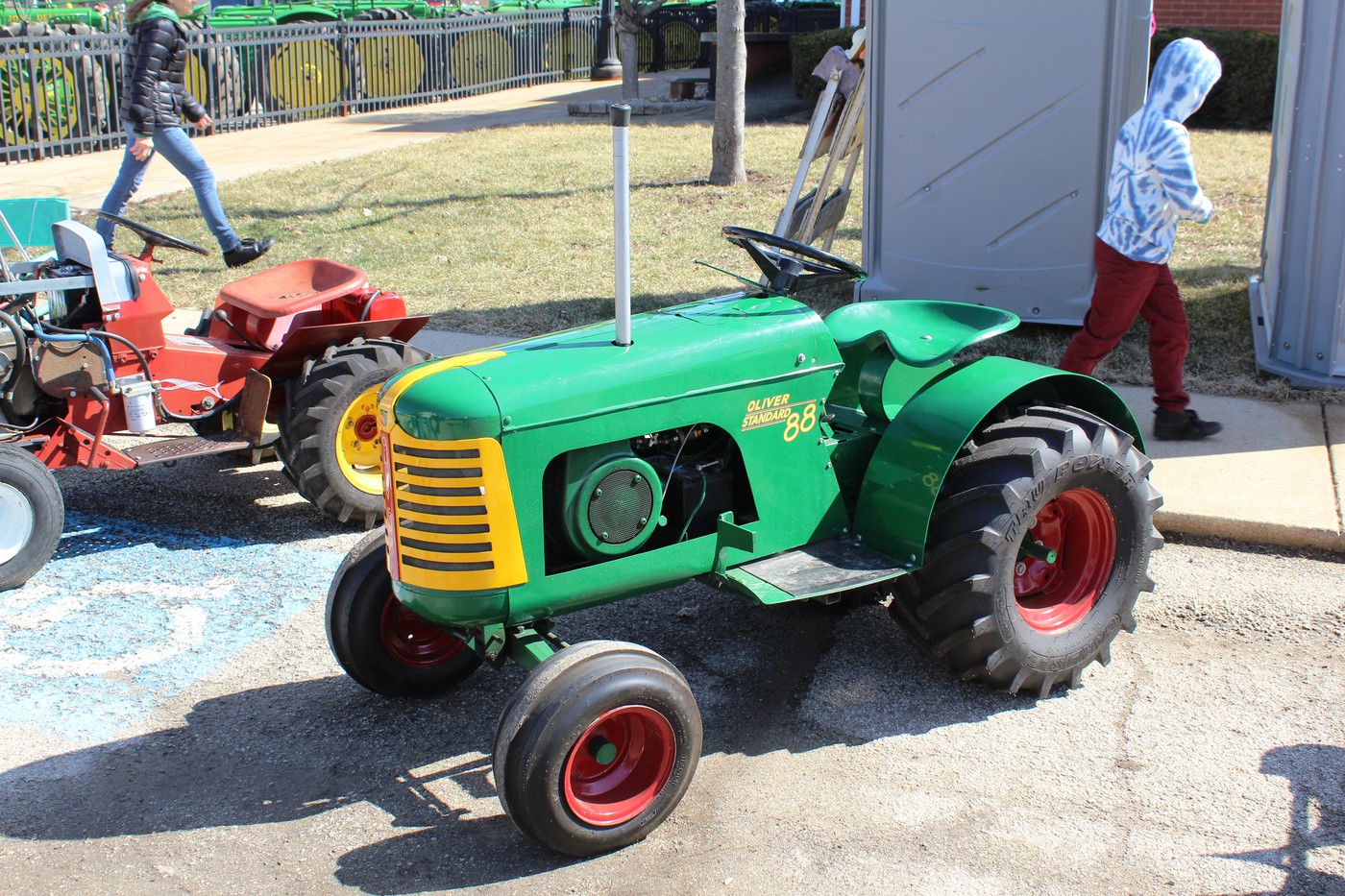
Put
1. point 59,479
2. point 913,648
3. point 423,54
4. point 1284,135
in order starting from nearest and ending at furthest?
point 913,648 → point 59,479 → point 1284,135 → point 423,54

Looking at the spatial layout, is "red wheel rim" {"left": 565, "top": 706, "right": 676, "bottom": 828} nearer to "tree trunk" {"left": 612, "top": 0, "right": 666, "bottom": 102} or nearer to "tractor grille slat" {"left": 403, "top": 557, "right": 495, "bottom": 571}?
"tractor grille slat" {"left": 403, "top": 557, "right": 495, "bottom": 571}

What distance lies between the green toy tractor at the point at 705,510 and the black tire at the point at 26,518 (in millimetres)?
1614

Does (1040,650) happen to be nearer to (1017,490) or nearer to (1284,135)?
(1017,490)

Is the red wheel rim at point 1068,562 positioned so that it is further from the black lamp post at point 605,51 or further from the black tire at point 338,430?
the black lamp post at point 605,51

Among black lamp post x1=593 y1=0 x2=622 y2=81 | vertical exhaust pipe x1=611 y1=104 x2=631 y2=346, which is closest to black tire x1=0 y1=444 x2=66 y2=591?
vertical exhaust pipe x1=611 y1=104 x2=631 y2=346

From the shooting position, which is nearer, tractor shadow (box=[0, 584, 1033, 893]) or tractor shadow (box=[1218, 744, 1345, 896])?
tractor shadow (box=[1218, 744, 1345, 896])

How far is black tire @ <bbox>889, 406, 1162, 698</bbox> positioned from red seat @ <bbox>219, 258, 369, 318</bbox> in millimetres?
A: 3115

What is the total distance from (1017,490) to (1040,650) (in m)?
0.55

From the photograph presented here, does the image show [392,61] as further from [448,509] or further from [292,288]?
[448,509]

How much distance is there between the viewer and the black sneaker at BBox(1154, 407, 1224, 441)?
19.9 feet

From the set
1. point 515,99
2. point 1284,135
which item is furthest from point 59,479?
point 515,99

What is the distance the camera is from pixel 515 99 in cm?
2011

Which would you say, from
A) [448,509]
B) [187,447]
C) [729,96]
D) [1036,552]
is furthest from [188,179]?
[1036,552]

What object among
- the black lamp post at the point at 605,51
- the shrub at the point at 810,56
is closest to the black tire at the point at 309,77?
the black lamp post at the point at 605,51
